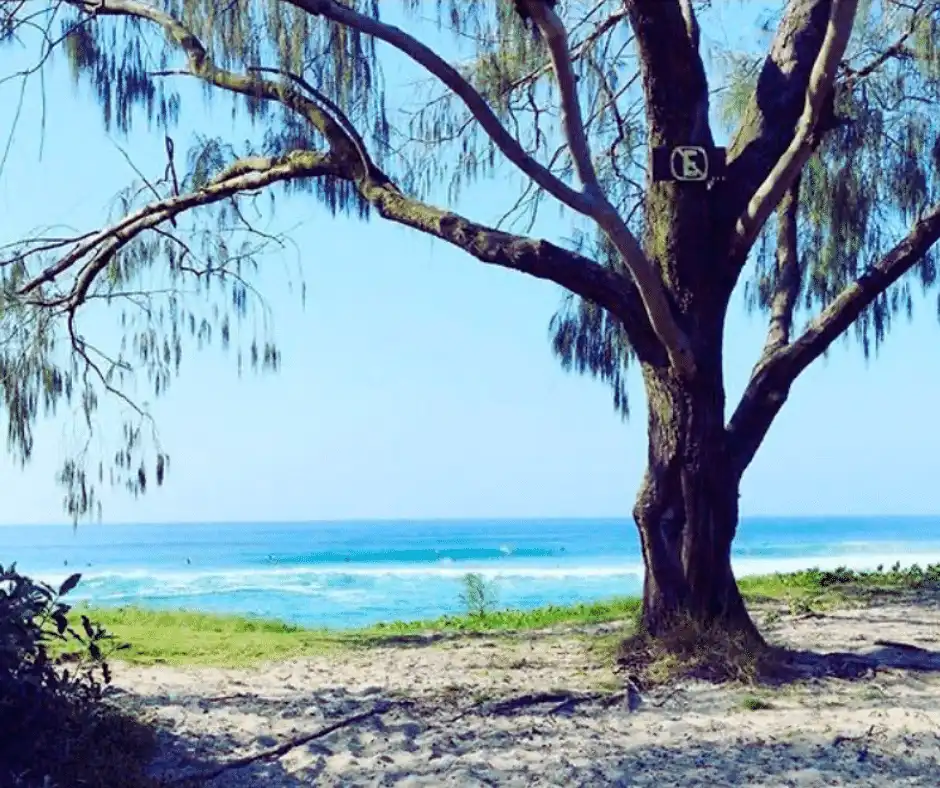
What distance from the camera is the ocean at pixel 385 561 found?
21.1 metres

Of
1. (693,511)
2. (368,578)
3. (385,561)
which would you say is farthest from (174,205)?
(385,561)

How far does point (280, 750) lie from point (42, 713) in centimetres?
92

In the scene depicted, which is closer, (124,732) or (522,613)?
(124,732)

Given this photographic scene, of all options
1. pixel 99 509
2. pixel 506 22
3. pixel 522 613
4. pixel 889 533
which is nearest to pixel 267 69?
pixel 506 22

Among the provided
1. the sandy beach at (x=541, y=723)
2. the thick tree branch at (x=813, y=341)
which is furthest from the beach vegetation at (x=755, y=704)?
the thick tree branch at (x=813, y=341)

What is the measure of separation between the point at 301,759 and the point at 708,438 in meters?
2.17

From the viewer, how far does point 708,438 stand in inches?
198

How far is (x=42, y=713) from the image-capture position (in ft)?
11.1

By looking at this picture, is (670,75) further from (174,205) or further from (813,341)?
(174,205)

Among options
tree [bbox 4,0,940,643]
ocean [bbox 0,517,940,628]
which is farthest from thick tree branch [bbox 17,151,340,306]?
ocean [bbox 0,517,940,628]

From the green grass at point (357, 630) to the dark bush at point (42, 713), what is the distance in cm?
213

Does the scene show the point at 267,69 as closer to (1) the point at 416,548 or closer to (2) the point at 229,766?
(2) the point at 229,766

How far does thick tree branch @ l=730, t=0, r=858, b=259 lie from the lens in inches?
161

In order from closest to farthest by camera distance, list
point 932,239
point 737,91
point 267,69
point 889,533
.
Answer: point 267,69, point 932,239, point 737,91, point 889,533
